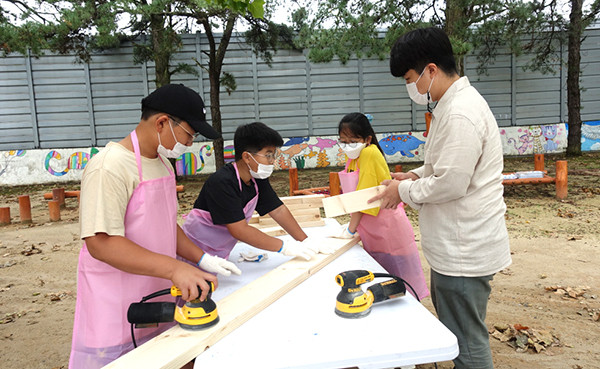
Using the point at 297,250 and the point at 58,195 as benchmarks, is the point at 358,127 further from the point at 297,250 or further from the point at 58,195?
the point at 58,195

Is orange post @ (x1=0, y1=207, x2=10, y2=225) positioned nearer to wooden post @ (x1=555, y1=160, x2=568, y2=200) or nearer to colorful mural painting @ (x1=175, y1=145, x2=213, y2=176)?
colorful mural painting @ (x1=175, y1=145, x2=213, y2=176)

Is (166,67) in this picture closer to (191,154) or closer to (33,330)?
(191,154)

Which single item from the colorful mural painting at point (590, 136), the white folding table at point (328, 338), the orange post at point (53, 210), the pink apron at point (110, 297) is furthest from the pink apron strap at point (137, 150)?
the colorful mural painting at point (590, 136)

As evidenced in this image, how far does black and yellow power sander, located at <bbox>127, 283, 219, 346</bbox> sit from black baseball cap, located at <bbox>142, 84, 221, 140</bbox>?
0.70 meters

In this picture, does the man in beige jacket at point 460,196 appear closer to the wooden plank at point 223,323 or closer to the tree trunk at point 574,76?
the wooden plank at point 223,323

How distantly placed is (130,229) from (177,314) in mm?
433

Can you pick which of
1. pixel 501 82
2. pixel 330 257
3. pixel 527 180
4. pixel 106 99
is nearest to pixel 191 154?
pixel 106 99

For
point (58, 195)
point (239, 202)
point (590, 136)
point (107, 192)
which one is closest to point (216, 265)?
point (239, 202)

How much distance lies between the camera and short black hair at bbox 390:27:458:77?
1.94m

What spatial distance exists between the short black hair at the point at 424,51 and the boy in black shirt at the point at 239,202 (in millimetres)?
937

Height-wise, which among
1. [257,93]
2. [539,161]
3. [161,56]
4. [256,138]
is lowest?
[539,161]

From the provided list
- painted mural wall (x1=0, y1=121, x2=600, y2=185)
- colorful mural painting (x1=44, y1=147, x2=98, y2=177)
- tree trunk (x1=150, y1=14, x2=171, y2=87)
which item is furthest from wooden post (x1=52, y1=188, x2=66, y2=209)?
colorful mural painting (x1=44, y1=147, x2=98, y2=177)

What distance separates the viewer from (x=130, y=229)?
180cm

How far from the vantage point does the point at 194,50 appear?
14.8 meters
